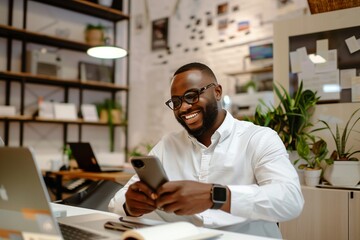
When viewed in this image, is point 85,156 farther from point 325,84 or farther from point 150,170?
point 150,170

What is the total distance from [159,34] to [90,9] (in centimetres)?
96

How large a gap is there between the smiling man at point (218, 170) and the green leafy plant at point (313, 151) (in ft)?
2.95

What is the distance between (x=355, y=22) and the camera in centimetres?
255

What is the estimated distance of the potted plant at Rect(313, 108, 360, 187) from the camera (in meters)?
2.33

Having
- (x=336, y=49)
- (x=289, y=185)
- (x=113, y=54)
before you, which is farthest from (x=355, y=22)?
(x=113, y=54)

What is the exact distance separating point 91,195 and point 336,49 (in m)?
1.82

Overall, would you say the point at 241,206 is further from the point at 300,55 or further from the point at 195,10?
the point at 195,10

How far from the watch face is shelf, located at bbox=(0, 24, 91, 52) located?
3843 mm

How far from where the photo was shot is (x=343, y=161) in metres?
2.37

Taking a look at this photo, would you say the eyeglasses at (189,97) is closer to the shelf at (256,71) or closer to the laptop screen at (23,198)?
the laptop screen at (23,198)

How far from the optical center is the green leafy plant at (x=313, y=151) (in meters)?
2.50

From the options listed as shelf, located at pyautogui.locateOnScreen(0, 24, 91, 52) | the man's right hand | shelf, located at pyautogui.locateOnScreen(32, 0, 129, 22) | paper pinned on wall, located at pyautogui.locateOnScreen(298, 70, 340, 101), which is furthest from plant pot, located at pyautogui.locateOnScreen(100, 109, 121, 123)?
the man's right hand

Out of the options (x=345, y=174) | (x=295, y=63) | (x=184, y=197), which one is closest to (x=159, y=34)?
(x=295, y=63)

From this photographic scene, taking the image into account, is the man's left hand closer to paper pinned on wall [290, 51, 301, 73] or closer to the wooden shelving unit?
paper pinned on wall [290, 51, 301, 73]
